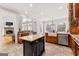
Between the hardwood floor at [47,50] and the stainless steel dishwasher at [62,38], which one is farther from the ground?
the stainless steel dishwasher at [62,38]

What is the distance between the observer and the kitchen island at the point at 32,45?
2188 millimetres

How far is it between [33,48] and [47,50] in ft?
0.99

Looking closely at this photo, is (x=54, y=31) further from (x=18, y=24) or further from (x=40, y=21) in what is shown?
(x=18, y=24)

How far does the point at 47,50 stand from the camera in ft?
7.26

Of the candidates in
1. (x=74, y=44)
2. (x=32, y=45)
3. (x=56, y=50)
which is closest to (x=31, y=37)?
(x=32, y=45)

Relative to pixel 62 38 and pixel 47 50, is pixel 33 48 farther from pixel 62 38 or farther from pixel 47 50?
pixel 62 38

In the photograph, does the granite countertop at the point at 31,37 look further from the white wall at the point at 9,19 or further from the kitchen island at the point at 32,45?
the white wall at the point at 9,19

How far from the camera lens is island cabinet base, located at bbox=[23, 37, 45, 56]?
218cm

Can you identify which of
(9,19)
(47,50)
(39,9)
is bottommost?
(47,50)

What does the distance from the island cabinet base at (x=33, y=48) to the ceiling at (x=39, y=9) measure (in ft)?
1.79

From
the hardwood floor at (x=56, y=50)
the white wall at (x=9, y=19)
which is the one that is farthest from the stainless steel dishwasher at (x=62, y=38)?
the white wall at (x=9, y=19)

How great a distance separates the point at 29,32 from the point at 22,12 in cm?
45

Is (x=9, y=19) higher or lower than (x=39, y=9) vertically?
lower

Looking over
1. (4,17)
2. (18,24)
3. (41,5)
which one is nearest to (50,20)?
(41,5)
